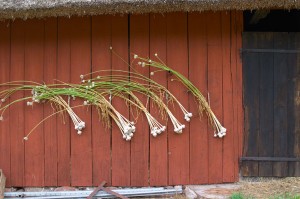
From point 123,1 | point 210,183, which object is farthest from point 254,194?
point 123,1

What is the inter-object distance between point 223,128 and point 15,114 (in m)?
2.09

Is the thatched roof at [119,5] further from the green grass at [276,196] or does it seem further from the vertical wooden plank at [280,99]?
the green grass at [276,196]

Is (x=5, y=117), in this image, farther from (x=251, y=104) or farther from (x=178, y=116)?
(x=251, y=104)

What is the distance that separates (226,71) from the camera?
177 inches

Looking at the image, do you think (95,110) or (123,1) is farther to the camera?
(95,110)

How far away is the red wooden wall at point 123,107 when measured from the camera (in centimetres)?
449

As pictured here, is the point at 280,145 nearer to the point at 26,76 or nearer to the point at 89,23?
the point at 89,23

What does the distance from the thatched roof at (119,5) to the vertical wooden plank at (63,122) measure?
0.47 metres

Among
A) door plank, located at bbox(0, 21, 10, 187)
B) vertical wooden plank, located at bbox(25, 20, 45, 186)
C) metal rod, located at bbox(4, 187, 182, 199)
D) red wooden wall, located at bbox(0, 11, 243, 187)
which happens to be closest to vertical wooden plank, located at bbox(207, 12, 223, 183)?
red wooden wall, located at bbox(0, 11, 243, 187)

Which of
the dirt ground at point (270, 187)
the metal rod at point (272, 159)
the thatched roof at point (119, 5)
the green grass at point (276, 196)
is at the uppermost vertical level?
the thatched roof at point (119, 5)

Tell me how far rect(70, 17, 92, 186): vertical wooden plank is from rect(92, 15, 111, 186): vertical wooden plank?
5 cm

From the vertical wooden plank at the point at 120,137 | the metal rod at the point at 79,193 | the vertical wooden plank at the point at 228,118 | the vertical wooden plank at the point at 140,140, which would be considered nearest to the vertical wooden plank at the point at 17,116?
the metal rod at the point at 79,193

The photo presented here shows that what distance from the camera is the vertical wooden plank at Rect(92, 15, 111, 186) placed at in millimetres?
4488

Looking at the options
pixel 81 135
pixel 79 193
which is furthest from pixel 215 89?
pixel 79 193
